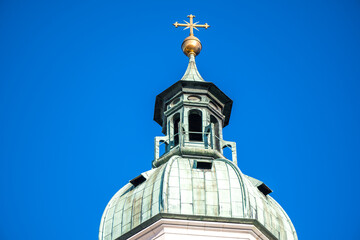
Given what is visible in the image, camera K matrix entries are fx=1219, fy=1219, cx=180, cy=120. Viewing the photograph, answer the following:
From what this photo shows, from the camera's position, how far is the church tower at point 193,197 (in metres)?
35.9

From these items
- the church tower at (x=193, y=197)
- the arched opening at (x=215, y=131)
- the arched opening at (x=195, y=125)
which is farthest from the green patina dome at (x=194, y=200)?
the arched opening at (x=195, y=125)

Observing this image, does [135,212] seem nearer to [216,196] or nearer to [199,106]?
[216,196]

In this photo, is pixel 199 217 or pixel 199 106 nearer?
pixel 199 217

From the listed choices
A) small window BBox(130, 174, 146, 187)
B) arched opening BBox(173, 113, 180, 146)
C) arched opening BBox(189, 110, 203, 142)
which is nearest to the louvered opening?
small window BBox(130, 174, 146, 187)

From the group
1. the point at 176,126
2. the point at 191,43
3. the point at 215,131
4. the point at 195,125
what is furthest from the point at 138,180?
the point at 191,43

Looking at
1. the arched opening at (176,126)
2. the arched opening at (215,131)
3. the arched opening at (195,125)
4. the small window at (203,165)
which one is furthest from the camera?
the arched opening at (195,125)

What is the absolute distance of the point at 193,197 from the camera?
3653cm

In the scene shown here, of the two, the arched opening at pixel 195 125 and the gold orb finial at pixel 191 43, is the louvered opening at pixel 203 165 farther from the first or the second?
the gold orb finial at pixel 191 43

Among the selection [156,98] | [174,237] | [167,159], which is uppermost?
[156,98]

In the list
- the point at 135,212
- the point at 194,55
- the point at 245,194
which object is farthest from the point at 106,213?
the point at 194,55

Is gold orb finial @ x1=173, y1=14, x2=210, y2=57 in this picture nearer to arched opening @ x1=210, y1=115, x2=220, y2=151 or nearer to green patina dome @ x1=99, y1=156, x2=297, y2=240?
arched opening @ x1=210, y1=115, x2=220, y2=151

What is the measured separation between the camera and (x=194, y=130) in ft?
138

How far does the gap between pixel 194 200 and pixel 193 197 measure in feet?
0.42

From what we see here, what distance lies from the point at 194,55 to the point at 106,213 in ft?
28.1
